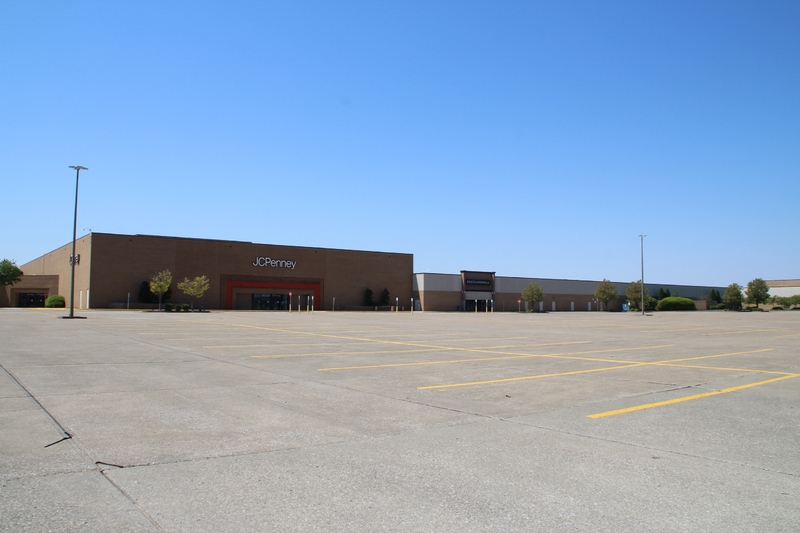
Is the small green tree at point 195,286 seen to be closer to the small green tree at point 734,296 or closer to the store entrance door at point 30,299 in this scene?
the store entrance door at point 30,299

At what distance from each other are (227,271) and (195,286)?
897cm

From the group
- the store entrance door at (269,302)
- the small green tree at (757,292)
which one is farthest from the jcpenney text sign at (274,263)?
the small green tree at (757,292)

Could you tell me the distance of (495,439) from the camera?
6465 mm

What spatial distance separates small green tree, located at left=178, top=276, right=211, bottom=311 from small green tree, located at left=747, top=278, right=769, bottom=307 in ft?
312

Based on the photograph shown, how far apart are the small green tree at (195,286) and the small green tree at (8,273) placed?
30.3 meters

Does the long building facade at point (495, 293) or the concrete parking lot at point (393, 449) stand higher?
the long building facade at point (495, 293)

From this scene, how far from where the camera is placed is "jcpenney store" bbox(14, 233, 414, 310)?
62719mm

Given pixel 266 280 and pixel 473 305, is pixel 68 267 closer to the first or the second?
pixel 266 280

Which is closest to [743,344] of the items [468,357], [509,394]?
[468,357]

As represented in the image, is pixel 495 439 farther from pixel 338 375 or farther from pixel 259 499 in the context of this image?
pixel 338 375

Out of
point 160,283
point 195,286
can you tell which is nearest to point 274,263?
point 195,286

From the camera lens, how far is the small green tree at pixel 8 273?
75.2 m

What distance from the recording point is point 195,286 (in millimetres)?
61062

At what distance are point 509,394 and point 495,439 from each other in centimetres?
309
